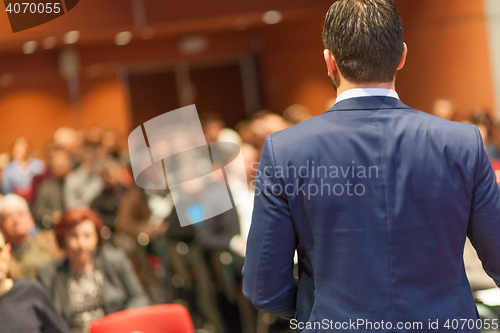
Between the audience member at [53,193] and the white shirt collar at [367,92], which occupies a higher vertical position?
the white shirt collar at [367,92]

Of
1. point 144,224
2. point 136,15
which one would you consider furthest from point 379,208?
point 136,15

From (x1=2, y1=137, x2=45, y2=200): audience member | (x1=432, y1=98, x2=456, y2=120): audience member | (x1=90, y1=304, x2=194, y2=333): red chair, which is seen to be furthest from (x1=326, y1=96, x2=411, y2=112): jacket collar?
(x1=2, y1=137, x2=45, y2=200): audience member

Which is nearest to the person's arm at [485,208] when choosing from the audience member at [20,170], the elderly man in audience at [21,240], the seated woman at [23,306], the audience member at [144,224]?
the seated woman at [23,306]

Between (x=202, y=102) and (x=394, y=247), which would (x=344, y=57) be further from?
(x=202, y=102)

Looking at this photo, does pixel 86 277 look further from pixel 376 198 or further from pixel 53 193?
pixel 376 198

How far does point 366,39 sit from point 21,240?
2650mm

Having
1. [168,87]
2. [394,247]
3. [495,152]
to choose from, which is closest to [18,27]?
[394,247]

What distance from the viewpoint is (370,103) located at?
1.05 meters

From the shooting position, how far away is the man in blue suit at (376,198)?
1021mm

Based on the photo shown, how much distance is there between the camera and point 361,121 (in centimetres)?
104

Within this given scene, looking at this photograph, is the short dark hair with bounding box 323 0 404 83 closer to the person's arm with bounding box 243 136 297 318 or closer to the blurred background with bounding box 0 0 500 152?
the person's arm with bounding box 243 136 297 318

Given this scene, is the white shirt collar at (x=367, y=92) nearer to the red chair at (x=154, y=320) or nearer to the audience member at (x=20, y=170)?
the red chair at (x=154, y=320)

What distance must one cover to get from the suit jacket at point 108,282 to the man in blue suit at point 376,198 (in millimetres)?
2016

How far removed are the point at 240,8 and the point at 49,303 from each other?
4.64 metres
